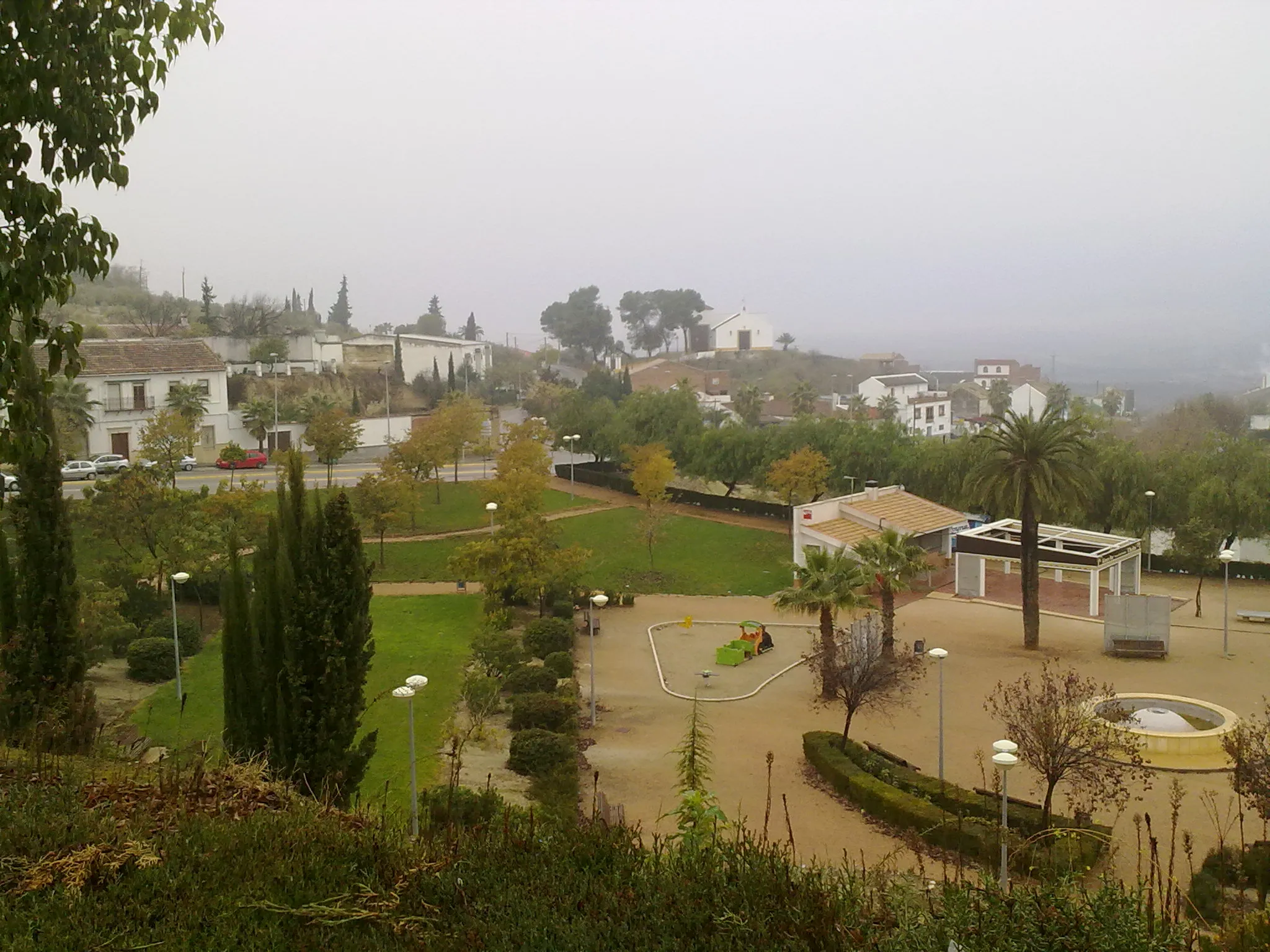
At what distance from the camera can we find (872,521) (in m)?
40.6

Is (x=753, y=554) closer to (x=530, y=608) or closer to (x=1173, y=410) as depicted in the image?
(x=530, y=608)

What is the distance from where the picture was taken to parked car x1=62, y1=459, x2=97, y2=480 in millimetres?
50062

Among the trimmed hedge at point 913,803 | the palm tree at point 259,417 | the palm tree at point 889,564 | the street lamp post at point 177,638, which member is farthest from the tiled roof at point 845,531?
the palm tree at point 259,417

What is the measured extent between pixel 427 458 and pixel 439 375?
164ft

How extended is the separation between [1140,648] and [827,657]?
11177mm

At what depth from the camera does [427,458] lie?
152 feet

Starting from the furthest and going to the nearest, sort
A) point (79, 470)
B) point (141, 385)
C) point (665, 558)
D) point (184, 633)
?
1. point (141, 385)
2. point (79, 470)
3. point (665, 558)
4. point (184, 633)

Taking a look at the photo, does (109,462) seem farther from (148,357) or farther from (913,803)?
(913,803)

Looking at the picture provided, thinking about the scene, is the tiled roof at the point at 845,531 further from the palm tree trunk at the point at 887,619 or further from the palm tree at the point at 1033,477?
the palm tree trunk at the point at 887,619

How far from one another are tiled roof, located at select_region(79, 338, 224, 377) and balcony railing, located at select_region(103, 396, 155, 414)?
134cm

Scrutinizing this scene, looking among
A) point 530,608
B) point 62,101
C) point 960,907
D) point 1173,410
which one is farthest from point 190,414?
point 1173,410

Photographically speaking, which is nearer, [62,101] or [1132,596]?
[62,101]

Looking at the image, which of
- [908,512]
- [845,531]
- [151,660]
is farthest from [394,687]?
[908,512]

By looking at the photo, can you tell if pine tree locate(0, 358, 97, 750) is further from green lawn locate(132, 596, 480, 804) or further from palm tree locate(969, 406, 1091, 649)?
palm tree locate(969, 406, 1091, 649)
